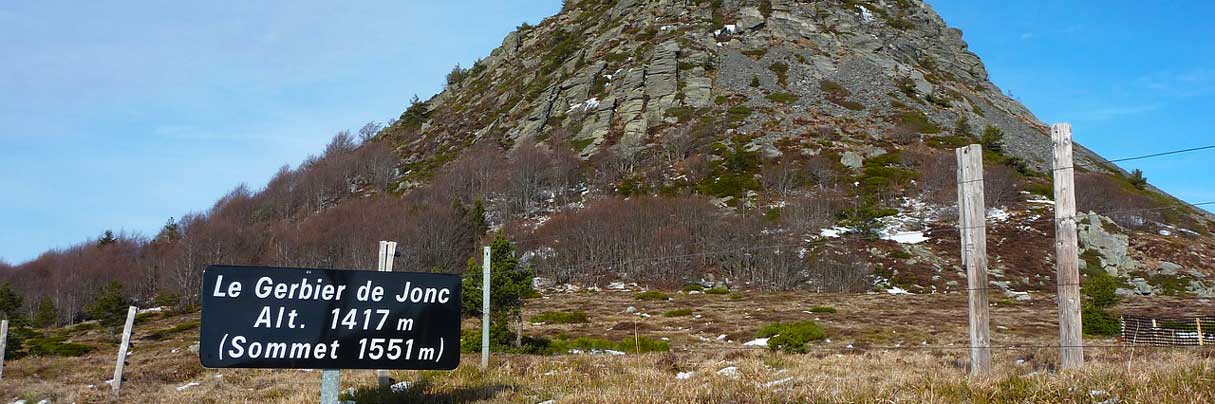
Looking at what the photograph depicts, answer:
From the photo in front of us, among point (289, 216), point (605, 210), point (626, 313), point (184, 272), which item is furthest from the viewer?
point (289, 216)

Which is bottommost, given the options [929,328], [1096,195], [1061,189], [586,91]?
[929,328]

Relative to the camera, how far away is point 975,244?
34.7 feet

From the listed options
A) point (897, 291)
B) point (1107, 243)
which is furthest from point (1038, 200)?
point (897, 291)

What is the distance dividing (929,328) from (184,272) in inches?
2958

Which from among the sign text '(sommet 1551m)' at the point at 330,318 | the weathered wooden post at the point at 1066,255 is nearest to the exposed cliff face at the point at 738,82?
the weathered wooden post at the point at 1066,255

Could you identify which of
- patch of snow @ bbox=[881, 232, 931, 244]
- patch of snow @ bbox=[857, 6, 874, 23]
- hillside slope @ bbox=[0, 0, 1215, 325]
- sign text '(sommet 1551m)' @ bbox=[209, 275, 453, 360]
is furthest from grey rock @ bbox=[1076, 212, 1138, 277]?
patch of snow @ bbox=[857, 6, 874, 23]

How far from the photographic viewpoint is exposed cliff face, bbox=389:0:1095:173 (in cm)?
10906

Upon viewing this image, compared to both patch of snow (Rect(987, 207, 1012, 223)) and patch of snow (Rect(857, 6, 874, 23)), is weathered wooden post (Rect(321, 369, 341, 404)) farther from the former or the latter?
patch of snow (Rect(857, 6, 874, 23))

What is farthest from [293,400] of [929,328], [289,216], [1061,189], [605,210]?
[289,216]

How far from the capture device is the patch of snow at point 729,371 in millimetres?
10459

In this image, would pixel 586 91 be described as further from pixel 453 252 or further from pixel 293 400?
pixel 293 400

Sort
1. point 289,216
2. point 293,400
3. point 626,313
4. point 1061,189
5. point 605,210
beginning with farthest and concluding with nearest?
1. point 289,216
2. point 605,210
3. point 626,313
4. point 1061,189
5. point 293,400

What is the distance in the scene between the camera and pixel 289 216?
11419cm

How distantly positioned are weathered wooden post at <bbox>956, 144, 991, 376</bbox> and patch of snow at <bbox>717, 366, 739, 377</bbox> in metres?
2.94
